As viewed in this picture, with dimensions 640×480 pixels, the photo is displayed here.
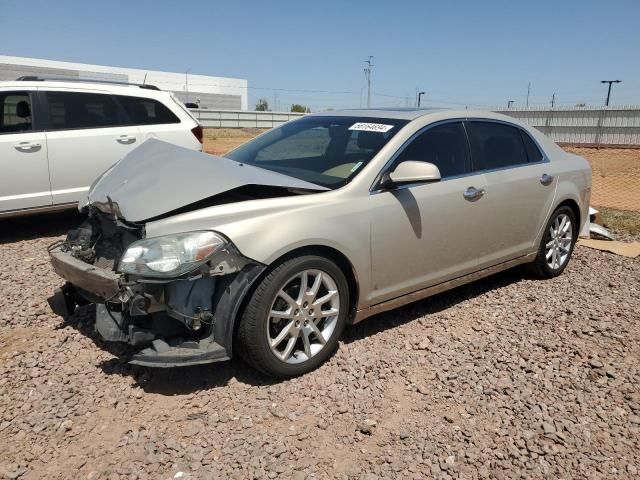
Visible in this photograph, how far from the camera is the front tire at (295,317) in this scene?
9.83ft

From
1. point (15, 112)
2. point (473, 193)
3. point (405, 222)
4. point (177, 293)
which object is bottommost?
point (177, 293)

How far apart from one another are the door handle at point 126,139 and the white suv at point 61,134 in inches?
0.5

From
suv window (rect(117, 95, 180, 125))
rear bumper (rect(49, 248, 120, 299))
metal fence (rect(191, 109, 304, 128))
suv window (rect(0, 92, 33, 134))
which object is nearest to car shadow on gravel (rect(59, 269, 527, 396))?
rear bumper (rect(49, 248, 120, 299))

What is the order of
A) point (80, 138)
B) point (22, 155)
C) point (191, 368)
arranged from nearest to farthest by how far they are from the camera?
1. point (191, 368)
2. point (22, 155)
3. point (80, 138)

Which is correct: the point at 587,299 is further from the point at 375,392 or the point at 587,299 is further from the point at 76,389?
the point at 76,389

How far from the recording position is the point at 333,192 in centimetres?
341

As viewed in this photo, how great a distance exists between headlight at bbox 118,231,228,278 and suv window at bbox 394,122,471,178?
5.02 ft

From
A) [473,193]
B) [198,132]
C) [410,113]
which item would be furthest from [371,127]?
[198,132]

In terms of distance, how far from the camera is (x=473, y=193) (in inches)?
162

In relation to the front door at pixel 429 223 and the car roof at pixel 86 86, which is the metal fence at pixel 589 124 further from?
the front door at pixel 429 223

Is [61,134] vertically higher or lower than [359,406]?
higher

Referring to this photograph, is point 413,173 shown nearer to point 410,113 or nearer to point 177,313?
point 410,113

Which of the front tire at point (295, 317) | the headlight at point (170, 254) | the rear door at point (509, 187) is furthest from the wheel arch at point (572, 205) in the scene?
the headlight at point (170, 254)

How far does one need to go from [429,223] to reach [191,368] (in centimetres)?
190
